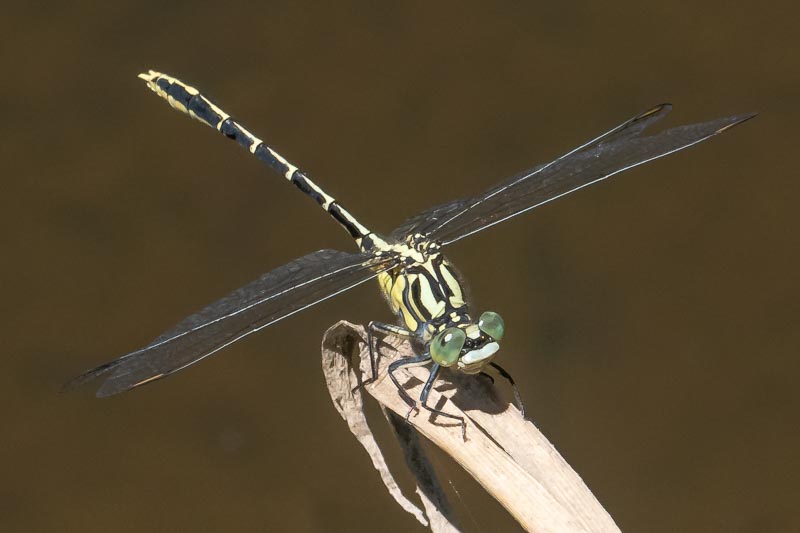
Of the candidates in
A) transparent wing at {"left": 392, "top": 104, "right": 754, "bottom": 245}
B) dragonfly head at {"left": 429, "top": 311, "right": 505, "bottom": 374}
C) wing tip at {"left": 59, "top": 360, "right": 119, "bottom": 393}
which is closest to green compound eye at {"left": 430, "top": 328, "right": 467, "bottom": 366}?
dragonfly head at {"left": 429, "top": 311, "right": 505, "bottom": 374}

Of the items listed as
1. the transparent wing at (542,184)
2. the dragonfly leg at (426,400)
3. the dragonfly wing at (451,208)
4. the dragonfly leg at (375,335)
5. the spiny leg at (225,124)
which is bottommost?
the dragonfly leg at (426,400)

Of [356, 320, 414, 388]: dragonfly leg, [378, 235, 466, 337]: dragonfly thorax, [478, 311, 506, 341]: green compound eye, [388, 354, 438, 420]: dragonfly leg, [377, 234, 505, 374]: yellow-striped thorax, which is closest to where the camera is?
[388, 354, 438, 420]: dragonfly leg

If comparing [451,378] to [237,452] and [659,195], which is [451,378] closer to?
[237,452]

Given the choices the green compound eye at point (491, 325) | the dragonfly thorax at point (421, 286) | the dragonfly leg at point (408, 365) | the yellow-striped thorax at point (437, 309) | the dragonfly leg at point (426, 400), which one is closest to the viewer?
the dragonfly leg at point (426, 400)

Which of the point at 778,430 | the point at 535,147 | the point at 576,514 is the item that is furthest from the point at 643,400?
the point at 576,514

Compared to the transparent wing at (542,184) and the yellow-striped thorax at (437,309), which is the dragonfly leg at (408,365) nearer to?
the yellow-striped thorax at (437,309)

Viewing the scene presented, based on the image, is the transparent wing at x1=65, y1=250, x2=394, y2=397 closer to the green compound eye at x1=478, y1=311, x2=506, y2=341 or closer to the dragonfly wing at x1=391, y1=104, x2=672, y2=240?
the dragonfly wing at x1=391, y1=104, x2=672, y2=240

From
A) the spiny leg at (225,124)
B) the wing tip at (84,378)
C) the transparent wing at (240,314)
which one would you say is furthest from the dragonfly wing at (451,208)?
the wing tip at (84,378)

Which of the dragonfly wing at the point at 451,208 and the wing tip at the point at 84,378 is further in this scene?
the dragonfly wing at the point at 451,208

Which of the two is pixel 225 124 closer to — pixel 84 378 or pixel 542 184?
pixel 542 184
